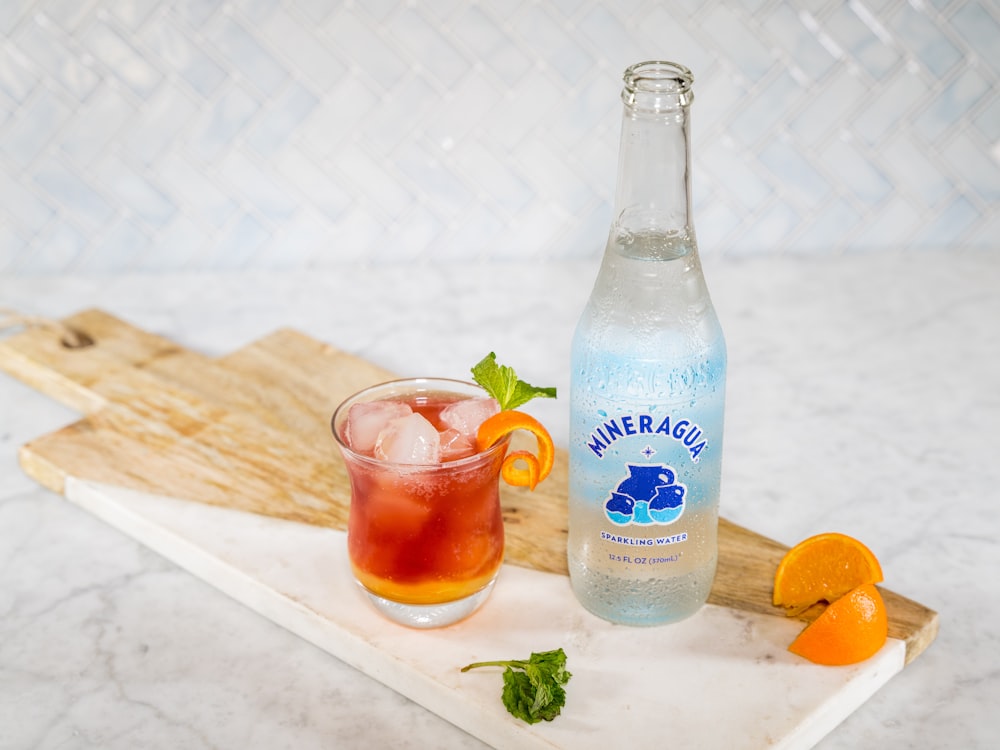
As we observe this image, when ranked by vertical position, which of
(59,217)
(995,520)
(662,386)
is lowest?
(59,217)

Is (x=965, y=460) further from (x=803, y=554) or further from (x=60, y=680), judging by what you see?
(x=60, y=680)

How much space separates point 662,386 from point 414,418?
21cm

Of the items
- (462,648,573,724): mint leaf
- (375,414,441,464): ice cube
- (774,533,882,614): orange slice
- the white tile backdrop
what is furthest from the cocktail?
the white tile backdrop

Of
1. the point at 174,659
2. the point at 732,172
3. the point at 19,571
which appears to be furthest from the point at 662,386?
the point at 732,172

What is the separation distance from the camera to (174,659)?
105 cm

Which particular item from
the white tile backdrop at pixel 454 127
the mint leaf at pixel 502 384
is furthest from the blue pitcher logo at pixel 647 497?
the white tile backdrop at pixel 454 127

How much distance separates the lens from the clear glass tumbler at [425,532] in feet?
3.22

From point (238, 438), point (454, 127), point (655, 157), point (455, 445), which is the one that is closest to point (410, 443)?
point (455, 445)

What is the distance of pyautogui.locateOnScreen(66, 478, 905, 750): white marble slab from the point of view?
36.7 inches

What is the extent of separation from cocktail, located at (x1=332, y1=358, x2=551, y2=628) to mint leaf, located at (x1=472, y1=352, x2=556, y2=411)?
0.02 metres

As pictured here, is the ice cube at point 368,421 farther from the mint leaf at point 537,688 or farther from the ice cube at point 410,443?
the mint leaf at point 537,688

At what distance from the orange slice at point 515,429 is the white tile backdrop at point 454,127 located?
0.88 meters

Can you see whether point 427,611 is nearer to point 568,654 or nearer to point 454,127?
point 568,654

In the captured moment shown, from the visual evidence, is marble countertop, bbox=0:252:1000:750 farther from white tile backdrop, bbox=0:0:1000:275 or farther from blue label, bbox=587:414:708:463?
blue label, bbox=587:414:708:463
